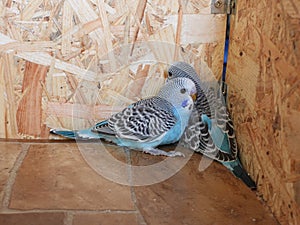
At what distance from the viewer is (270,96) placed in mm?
1358

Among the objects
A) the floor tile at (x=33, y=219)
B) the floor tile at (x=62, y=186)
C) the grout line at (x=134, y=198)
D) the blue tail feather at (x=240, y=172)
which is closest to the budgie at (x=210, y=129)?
the blue tail feather at (x=240, y=172)

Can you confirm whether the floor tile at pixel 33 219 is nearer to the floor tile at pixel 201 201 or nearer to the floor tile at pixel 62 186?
the floor tile at pixel 62 186

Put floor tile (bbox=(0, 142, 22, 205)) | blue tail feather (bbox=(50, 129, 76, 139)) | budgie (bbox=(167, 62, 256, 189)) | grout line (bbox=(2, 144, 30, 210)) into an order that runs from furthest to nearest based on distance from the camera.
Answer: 1. blue tail feather (bbox=(50, 129, 76, 139))
2. budgie (bbox=(167, 62, 256, 189))
3. floor tile (bbox=(0, 142, 22, 205))
4. grout line (bbox=(2, 144, 30, 210))

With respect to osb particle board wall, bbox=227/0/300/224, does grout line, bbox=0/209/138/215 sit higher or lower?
lower

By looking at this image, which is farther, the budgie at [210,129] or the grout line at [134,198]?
the budgie at [210,129]

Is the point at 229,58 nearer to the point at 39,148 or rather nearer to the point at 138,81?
the point at 138,81

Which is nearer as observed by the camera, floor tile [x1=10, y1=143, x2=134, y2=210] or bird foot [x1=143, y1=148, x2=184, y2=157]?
floor tile [x1=10, y1=143, x2=134, y2=210]

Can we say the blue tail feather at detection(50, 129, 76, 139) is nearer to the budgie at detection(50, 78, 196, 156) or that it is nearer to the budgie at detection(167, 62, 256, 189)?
the budgie at detection(50, 78, 196, 156)

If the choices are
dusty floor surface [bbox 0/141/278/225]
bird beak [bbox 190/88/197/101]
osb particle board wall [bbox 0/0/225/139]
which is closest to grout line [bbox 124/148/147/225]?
dusty floor surface [bbox 0/141/278/225]

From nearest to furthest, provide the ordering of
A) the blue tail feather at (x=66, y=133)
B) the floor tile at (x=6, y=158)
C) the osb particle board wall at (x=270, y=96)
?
the osb particle board wall at (x=270, y=96)
the floor tile at (x=6, y=158)
the blue tail feather at (x=66, y=133)

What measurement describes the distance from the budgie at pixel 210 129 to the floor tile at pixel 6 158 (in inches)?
24.6

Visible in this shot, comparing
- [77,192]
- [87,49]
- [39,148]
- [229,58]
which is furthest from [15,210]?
[229,58]

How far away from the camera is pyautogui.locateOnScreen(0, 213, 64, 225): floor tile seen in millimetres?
1224

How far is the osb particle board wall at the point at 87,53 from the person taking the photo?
63.9 inches
